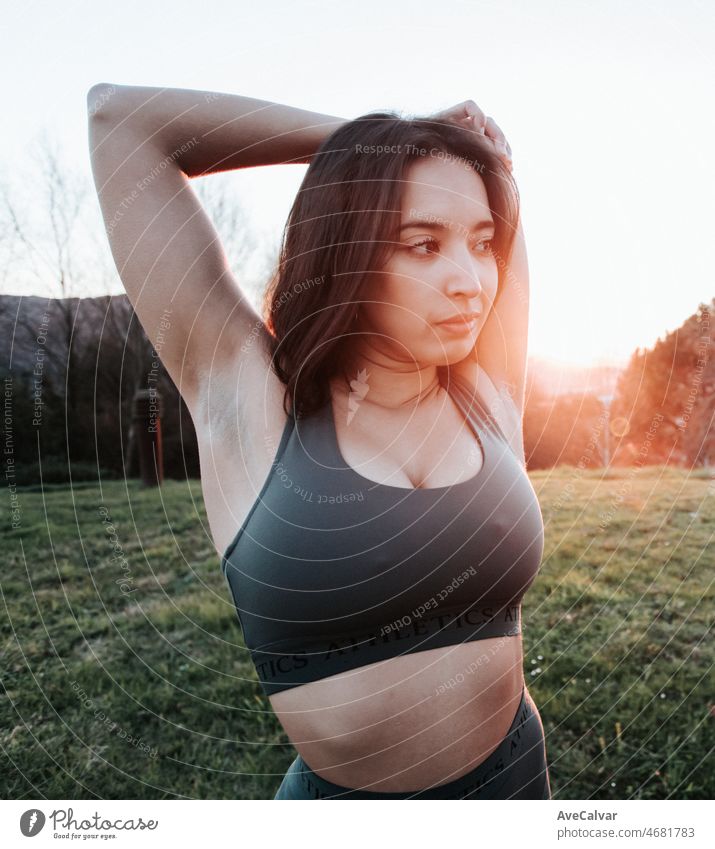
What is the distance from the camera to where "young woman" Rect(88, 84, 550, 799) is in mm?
636

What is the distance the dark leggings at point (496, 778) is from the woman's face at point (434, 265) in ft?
1.37

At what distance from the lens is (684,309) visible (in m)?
1.19

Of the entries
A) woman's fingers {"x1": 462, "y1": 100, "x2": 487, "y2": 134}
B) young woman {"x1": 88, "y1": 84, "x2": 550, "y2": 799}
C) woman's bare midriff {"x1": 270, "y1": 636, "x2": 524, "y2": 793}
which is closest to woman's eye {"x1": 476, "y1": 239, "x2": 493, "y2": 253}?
young woman {"x1": 88, "y1": 84, "x2": 550, "y2": 799}

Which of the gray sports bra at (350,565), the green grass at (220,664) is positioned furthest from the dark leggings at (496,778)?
the green grass at (220,664)

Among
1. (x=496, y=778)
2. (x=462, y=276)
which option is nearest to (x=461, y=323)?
(x=462, y=276)

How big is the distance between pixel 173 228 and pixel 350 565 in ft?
1.27

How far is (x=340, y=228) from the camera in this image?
2.21 feet

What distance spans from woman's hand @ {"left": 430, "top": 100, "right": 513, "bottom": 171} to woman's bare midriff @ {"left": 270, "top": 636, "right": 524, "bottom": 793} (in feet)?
1.75

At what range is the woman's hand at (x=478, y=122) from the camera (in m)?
0.76

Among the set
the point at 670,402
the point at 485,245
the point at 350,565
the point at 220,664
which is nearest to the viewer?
the point at 350,565

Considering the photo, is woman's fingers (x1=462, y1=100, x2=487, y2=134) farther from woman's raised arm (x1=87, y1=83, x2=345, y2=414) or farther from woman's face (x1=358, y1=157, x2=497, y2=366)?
woman's raised arm (x1=87, y1=83, x2=345, y2=414)

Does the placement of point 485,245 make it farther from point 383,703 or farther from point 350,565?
point 383,703

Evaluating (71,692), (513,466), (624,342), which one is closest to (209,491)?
(513,466)
